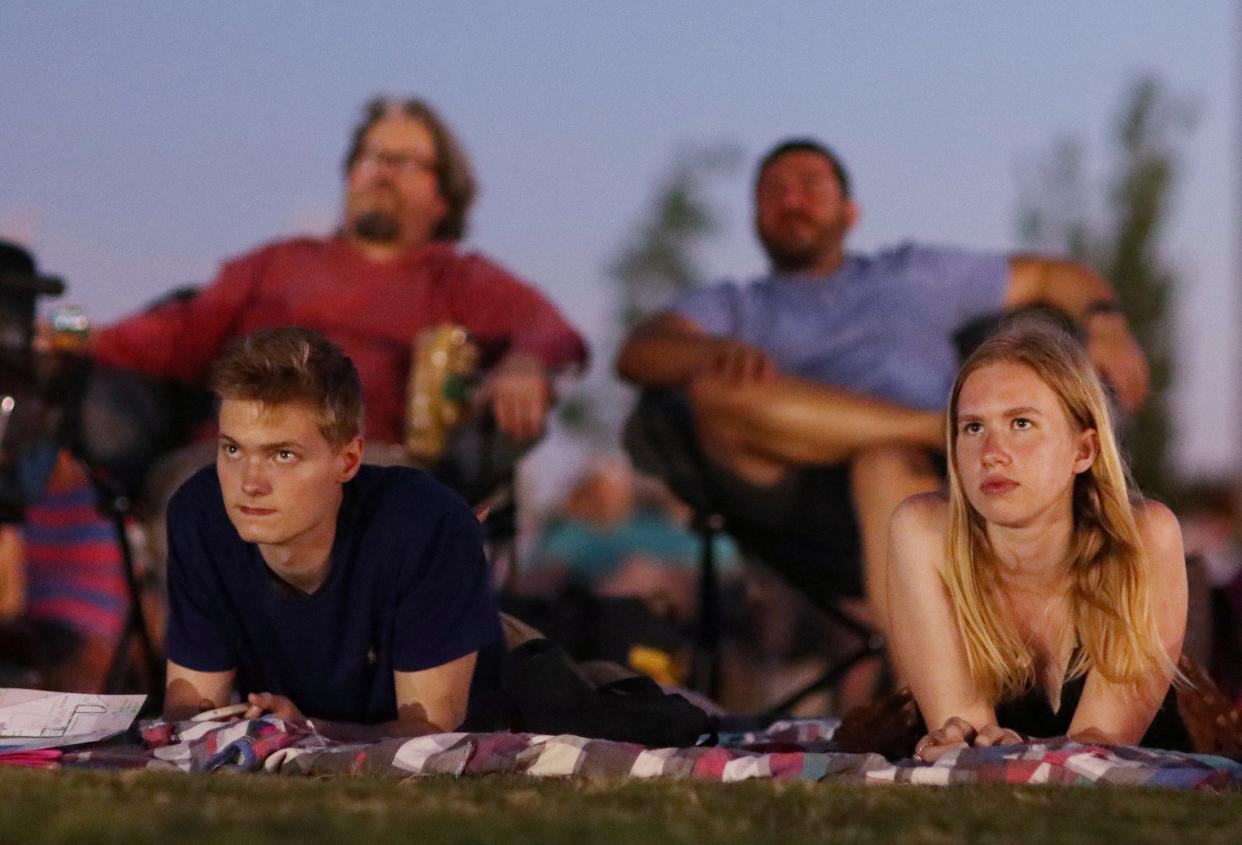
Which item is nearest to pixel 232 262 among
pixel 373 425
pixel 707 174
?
pixel 373 425

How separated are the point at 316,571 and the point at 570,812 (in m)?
0.89

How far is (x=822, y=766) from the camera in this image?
227 cm

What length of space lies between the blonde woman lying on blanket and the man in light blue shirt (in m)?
1.11

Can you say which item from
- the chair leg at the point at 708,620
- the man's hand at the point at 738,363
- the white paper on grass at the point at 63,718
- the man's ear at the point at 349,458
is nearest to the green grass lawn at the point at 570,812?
the white paper on grass at the point at 63,718

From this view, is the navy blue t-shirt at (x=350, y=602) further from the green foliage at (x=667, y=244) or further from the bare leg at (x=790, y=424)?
the green foliage at (x=667, y=244)

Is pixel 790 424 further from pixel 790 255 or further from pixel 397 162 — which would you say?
pixel 397 162

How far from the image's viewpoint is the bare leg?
391cm

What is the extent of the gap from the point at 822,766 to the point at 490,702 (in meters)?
0.66

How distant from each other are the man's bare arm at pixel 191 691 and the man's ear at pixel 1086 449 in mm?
1285

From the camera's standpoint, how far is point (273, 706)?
8.27ft

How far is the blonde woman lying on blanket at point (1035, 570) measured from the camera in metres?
2.49

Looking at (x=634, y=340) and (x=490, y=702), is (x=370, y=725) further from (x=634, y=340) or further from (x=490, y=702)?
(x=634, y=340)

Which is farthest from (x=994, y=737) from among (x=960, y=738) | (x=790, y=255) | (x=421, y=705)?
(x=790, y=255)

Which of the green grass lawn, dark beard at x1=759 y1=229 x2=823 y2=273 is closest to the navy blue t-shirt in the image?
the green grass lawn
